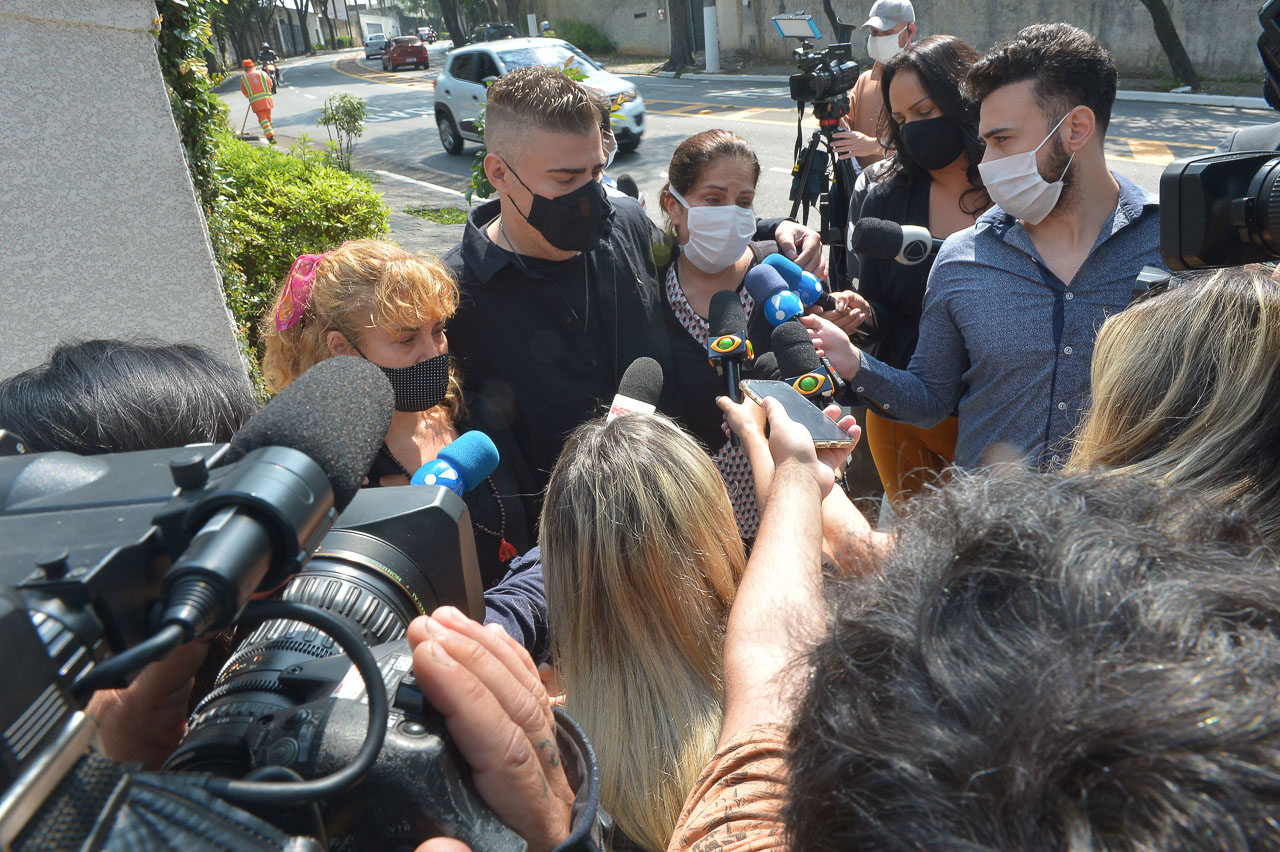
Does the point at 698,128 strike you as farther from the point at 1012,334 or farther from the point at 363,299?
the point at 363,299

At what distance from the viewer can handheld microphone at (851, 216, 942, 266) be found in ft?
8.60

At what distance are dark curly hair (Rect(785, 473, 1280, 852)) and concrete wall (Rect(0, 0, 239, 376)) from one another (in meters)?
3.23

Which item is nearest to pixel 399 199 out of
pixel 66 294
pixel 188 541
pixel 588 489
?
pixel 66 294

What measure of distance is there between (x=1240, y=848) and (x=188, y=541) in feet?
2.58

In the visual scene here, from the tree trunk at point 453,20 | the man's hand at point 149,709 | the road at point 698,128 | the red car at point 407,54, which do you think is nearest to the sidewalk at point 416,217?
the road at point 698,128

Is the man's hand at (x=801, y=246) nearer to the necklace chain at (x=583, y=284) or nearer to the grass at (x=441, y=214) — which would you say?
the necklace chain at (x=583, y=284)

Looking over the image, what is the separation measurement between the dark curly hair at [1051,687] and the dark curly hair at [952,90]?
93.9 inches

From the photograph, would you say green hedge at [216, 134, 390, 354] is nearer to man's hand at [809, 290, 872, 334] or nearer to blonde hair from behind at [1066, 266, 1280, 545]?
man's hand at [809, 290, 872, 334]

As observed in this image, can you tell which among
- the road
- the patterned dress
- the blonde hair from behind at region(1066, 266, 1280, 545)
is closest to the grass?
the road

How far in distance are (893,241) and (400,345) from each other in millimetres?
1474

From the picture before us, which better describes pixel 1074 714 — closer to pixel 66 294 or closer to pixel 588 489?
pixel 588 489

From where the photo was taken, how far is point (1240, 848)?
0.54m

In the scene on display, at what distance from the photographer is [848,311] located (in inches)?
108

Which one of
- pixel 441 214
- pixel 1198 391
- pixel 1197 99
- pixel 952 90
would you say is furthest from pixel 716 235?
pixel 1197 99
